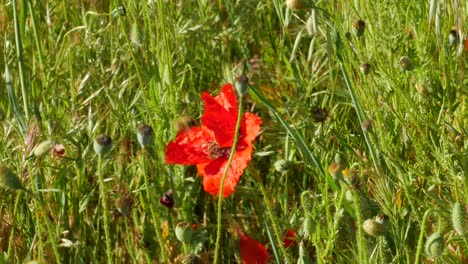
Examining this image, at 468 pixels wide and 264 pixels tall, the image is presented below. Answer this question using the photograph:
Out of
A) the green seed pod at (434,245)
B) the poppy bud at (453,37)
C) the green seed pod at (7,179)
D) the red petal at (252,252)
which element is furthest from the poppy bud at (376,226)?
the poppy bud at (453,37)

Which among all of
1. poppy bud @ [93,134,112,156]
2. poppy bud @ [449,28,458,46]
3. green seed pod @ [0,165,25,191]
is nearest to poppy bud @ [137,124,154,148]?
poppy bud @ [93,134,112,156]

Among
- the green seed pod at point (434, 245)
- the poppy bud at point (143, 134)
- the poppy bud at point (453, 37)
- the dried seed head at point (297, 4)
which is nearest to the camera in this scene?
the green seed pod at point (434, 245)

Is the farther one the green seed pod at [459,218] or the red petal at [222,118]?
the red petal at [222,118]

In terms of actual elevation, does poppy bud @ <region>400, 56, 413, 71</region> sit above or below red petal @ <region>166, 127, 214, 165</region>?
above

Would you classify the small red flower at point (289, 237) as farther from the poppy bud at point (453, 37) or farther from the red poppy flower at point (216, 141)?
the poppy bud at point (453, 37)

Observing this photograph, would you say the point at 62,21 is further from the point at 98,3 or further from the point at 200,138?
the point at 200,138

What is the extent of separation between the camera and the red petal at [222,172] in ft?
5.03

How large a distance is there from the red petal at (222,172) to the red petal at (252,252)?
10 centimetres

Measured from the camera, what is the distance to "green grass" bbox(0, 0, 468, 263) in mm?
1552

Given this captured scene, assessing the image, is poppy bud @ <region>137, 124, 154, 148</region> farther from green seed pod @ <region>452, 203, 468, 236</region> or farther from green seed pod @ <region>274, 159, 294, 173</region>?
green seed pod @ <region>452, 203, 468, 236</region>

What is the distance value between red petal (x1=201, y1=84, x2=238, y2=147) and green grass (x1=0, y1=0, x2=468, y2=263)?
0.21 feet

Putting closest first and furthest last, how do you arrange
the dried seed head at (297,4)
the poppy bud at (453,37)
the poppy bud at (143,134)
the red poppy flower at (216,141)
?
the poppy bud at (143,134)
the dried seed head at (297,4)
the red poppy flower at (216,141)
the poppy bud at (453,37)

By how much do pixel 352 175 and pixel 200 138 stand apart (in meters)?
0.45

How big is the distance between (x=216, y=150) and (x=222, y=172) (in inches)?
3.9
